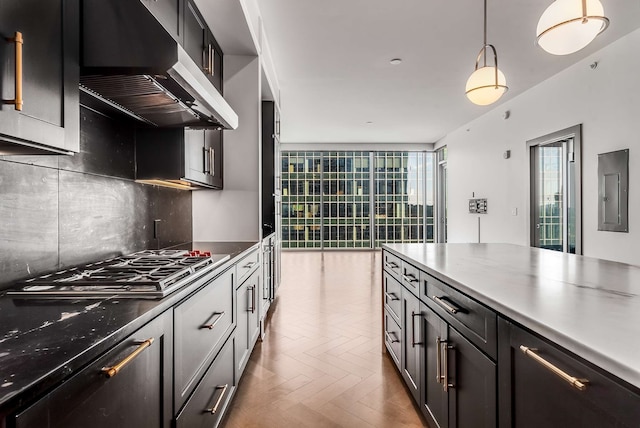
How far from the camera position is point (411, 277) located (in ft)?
6.82

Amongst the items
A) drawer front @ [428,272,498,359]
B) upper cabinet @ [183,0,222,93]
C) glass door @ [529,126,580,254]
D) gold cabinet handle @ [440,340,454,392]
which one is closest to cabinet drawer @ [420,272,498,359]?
drawer front @ [428,272,498,359]

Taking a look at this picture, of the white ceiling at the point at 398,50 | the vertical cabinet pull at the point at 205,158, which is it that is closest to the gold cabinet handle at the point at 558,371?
the vertical cabinet pull at the point at 205,158

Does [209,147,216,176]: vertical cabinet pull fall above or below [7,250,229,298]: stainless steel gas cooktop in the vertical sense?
above

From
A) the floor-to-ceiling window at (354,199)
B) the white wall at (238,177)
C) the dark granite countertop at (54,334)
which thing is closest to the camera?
the dark granite countertop at (54,334)

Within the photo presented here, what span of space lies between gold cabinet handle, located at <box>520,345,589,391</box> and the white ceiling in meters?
2.89

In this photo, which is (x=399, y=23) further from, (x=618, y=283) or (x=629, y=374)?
(x=629, y=374)

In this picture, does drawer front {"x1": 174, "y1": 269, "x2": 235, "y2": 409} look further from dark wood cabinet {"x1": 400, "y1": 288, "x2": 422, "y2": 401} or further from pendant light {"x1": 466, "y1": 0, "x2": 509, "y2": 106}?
pendant light {"x1": 466, "y1": 0, "x2": 509, "y2": 106}

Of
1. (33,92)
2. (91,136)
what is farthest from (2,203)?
(91,136)

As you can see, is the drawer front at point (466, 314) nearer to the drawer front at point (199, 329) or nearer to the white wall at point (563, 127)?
the drawer front at point (199, 329)

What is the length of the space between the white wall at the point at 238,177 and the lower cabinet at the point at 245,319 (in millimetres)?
499

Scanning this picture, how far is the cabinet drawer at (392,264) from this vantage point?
2422 millimetres

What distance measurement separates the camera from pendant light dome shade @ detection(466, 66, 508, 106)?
248cm

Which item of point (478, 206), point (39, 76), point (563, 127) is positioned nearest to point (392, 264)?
point (39, 76)

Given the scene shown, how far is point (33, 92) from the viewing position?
98 centimetres
